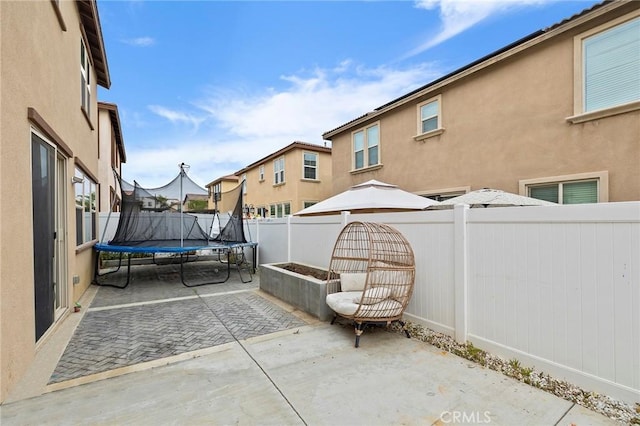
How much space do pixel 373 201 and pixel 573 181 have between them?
403 centimetres

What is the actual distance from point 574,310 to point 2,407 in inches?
200

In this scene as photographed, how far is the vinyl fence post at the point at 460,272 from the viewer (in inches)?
147

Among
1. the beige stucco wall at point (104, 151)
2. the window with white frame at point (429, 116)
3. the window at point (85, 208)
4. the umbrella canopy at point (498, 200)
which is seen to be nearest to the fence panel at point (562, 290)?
the umbrella canopy at point (498, 200)

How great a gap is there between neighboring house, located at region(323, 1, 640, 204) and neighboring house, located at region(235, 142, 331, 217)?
7371 millimetres

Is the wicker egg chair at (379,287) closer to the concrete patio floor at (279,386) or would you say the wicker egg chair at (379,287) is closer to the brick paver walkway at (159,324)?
the concrete patio floor at (279,386)

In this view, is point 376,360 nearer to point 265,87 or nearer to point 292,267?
point 292,267

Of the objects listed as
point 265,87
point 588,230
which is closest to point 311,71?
point 265,87

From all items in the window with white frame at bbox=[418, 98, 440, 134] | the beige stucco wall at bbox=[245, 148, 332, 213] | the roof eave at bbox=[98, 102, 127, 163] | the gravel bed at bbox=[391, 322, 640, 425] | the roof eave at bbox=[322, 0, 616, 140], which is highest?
the roof eave at bbox=[98, 102, 127, 163]

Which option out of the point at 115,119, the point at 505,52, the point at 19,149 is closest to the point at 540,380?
the point at 19,149

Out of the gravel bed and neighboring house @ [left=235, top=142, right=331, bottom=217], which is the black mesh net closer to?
neighboring house @ [left=235, top=142, right=331, bottom=217]

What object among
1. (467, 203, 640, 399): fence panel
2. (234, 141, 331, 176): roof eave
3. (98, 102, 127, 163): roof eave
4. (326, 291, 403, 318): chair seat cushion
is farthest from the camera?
(234, 141, 331, 176): roof eave

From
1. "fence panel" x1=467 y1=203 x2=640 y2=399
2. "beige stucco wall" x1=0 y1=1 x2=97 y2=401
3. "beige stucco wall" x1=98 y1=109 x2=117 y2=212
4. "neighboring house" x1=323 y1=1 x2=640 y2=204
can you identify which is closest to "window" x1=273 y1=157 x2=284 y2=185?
"beige stucco wall" x1=98 y1=109 x2=117 y2=212

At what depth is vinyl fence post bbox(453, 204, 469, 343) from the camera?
3.74 m

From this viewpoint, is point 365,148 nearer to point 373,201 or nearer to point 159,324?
point 373,201
